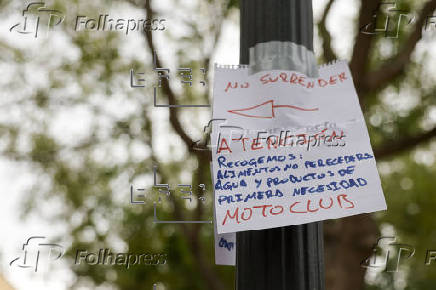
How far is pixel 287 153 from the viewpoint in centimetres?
212

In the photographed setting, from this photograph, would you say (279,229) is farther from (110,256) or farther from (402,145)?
(110,256)

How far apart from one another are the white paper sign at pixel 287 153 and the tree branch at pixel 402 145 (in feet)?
15.3

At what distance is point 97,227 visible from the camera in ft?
28.6

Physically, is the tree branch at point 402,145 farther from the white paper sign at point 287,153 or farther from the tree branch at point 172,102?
the white paper sign at point 287,153

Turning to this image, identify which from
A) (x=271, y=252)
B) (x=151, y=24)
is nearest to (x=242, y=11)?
(x=271, y=252)

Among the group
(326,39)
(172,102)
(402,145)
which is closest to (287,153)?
(172,102)

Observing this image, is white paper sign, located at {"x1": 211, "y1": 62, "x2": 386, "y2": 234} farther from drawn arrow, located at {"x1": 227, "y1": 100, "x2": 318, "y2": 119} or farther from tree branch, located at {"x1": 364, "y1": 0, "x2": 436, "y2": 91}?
tree branch, located at {"x1": 364, "y1": 0, "x2": 436, "y2": 91}

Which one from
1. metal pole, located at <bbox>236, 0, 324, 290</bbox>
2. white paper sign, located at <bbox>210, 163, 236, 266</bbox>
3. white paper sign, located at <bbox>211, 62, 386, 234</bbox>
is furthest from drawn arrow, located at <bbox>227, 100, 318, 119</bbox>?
white paper sign, located at <bbox>210, 163, 236, 266</bbox>

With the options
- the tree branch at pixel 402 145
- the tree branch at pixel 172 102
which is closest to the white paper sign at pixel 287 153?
the tree branch at pixel 172 102

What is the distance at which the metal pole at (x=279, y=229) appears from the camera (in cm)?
203

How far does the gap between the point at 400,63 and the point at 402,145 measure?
3.28ft

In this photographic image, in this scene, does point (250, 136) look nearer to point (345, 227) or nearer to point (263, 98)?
point (263, 98)

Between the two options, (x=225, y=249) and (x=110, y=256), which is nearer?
(x=225, y=249)

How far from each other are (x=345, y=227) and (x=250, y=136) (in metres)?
5.45
